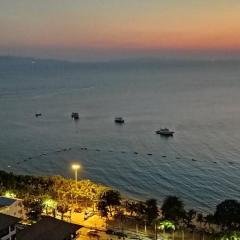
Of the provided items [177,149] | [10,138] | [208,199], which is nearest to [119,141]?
[177,149]

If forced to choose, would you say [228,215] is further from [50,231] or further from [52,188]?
[52,188]

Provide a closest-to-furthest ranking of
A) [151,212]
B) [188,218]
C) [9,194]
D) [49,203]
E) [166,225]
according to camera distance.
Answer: [166,225] < [188,218] < [151,212] < [49,203] < [9,194]

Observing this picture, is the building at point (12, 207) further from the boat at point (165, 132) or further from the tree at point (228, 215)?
the boat at point (165, 132)

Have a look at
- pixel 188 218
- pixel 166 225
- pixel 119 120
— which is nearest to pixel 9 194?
pixel 166 225

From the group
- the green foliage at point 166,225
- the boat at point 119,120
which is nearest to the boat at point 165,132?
the boat at point 119,120

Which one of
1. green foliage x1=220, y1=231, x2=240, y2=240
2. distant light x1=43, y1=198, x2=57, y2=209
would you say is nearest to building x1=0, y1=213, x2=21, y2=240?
distant light x1=43, y1=198, x2=57, y2=209
